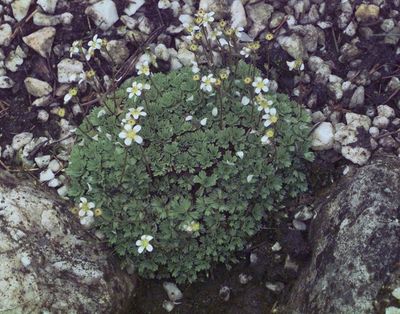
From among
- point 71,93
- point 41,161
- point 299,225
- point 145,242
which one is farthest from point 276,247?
point 41,161

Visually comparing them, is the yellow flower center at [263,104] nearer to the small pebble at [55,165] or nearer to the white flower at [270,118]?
the white flower at [270,118]

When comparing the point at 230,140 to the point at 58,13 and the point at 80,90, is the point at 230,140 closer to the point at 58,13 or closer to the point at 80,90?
the point at 80,90

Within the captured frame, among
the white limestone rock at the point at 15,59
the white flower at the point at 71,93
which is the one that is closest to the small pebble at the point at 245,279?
the white flower at the point at 71,93

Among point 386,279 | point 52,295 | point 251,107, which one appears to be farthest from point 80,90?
point 386,279

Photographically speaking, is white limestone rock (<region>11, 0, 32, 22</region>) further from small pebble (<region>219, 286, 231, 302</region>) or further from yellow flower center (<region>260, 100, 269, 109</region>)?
small pebble (<region>219, 286, 231, 302</region>)

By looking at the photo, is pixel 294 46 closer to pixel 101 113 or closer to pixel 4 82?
pixel 101 113

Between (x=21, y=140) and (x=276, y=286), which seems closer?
(x=276, y=286)
